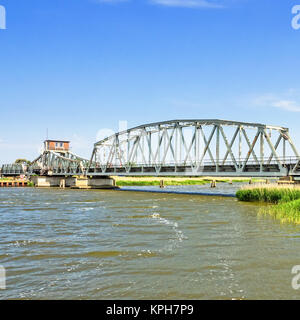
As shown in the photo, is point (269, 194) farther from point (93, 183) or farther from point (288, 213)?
point (93, 183)

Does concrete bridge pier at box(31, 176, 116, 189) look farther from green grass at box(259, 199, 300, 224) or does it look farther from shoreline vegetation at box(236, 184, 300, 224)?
green grass at box(259, 199, 300, 224)

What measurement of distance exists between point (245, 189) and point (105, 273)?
103 feet

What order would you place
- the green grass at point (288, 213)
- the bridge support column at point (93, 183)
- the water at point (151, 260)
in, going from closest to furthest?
1. the water at point (151, 260)
2. the green grass at point (288, 213)
3. the bridge support column at point (93, 183)

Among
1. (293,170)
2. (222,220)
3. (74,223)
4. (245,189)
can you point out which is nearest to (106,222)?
(74,223)

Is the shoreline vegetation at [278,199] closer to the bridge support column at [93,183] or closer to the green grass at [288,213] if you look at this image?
the green grass at [288,213]

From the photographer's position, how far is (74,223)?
78.9 feet

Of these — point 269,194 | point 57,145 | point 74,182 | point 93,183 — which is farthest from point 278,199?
point 57,145

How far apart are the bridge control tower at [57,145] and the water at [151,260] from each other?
357 ft

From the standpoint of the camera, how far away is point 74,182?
98.9m

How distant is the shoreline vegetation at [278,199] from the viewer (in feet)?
78.6

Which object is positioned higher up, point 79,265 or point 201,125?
point 201,125

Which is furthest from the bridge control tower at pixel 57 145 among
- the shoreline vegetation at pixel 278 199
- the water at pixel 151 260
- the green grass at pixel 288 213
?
the water at pixel 151 260
